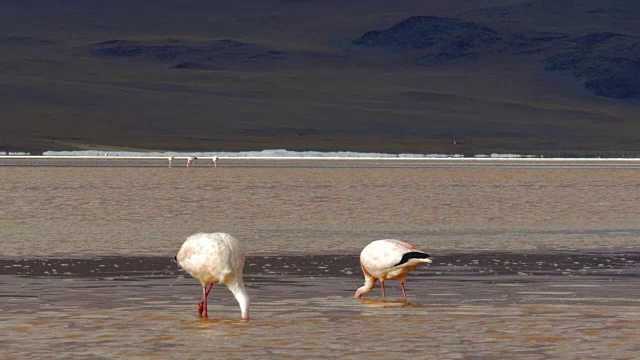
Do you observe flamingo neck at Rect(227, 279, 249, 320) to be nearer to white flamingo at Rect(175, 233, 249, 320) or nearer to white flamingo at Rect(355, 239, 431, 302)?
white flamingo at Rect(175, 233, 249, 320)

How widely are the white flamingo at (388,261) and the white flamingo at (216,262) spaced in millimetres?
2513

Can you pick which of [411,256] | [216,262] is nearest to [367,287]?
[411,256]

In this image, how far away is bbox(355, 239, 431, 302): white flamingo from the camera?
19406 millimetres

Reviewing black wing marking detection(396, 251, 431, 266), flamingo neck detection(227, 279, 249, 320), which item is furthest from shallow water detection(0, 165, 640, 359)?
black wing marking detection(396, 251, 431, 266)

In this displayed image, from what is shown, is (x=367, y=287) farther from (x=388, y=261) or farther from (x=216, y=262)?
(x=216, y=262)

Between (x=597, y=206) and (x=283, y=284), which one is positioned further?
(x=597, y=206)

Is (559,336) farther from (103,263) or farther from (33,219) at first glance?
(33,219)

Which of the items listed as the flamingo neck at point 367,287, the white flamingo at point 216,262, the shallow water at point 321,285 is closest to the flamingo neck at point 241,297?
the white flamingo at point 216,262

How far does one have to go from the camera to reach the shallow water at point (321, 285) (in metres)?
15.8

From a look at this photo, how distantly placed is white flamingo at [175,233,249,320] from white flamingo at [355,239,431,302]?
98.9 inches

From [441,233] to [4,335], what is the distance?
770 inches

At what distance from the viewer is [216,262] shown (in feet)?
57.8

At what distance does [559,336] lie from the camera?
16266 millimetres

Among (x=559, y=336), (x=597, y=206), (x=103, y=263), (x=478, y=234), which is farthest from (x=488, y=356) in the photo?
(x=597, y=206)
